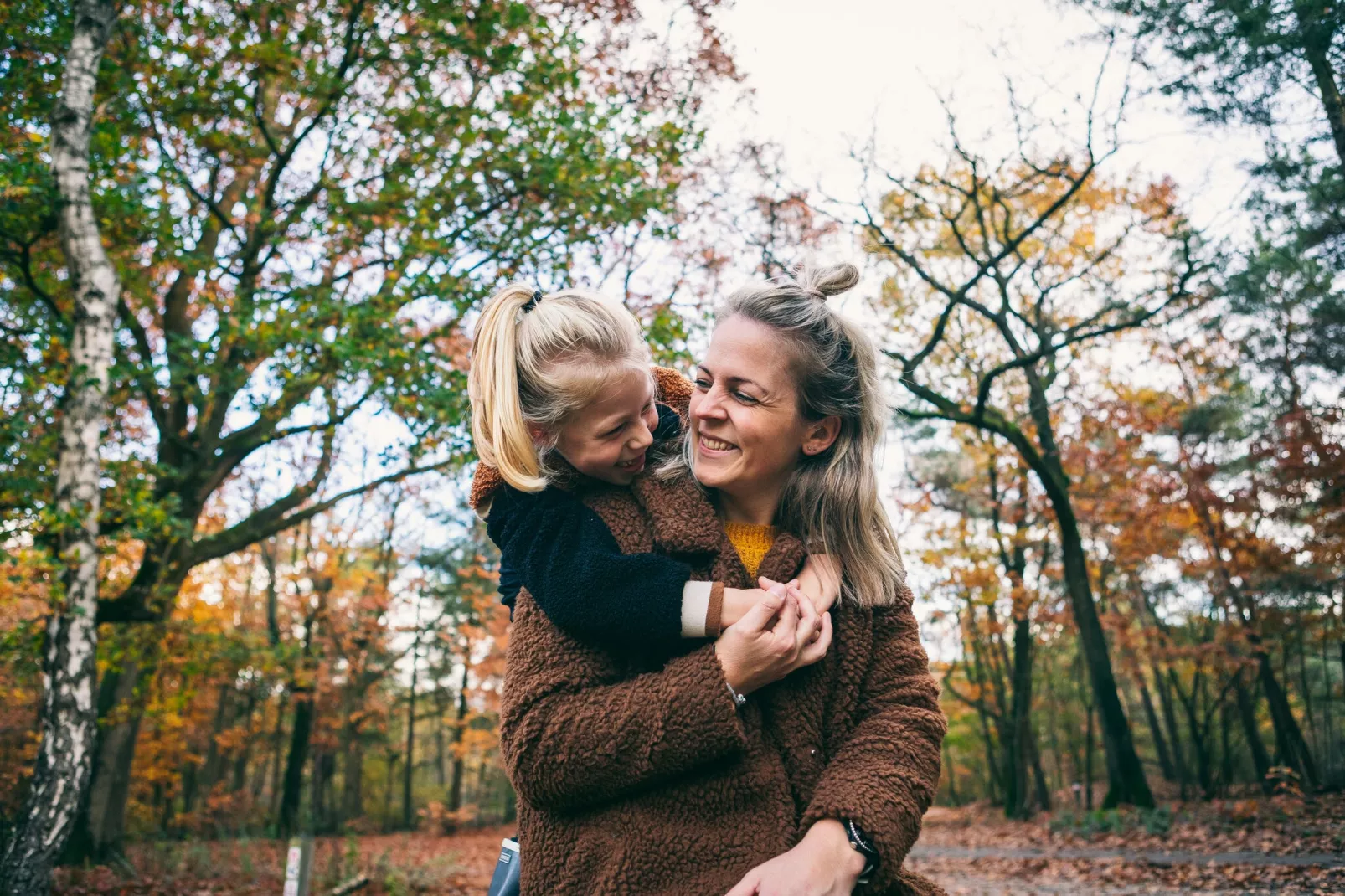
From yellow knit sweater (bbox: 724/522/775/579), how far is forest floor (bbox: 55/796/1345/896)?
347 inches

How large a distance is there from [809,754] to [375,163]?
10.6 metres

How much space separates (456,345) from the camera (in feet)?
36.3

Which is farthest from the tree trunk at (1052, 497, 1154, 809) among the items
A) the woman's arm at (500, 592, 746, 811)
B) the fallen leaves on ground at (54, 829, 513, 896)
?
the woman's arm at (500, 592, 746, 811)

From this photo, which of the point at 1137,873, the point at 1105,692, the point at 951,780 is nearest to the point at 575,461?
A: the point at 1137,873

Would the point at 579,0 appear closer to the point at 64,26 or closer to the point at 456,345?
the point at 456,345

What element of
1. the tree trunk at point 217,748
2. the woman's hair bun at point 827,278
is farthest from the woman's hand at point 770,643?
the tree trunk at point 217,748

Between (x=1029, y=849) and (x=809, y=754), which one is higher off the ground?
(x=809, y=754)

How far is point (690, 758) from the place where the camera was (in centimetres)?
166

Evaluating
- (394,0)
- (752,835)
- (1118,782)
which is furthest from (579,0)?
(1118,782)

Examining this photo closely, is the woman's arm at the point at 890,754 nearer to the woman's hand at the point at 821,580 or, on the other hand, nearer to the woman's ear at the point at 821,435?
the woman's hand at the point at 821,580

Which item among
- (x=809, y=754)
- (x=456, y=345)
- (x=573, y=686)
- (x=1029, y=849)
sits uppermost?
(x=456, y=345)

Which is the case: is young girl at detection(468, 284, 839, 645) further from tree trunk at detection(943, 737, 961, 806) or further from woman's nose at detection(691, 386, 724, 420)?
tree trunk at detection(943, 737, 961, 806)

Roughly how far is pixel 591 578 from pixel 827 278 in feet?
3.33

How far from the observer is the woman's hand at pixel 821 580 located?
192 centimetres
